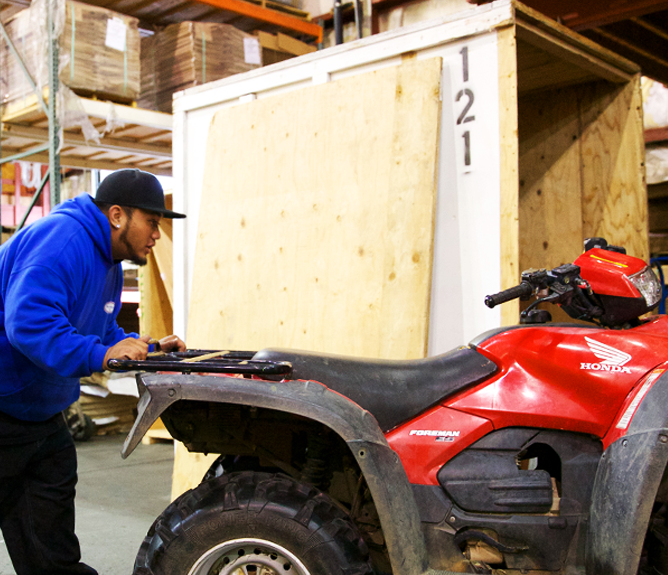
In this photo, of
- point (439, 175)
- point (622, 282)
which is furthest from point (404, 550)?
point (439, 175)

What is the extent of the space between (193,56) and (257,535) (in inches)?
198

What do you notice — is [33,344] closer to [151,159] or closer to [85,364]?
[85,364]

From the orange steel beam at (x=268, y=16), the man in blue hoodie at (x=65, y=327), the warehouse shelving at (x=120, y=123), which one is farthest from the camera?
the orange steel beam at (x=268, y=16)

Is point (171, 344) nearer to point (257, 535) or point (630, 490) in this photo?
point (257, 535)

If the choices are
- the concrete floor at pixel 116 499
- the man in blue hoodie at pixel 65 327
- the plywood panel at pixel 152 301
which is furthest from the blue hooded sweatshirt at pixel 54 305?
the plywood panel at pixel 152 301

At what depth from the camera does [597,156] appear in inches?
166

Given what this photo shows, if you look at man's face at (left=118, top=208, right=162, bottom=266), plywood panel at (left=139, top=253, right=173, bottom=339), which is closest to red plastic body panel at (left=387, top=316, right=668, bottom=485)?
man's face at (left=118, top=208, right=162, bottom=266)

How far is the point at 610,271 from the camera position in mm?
2285

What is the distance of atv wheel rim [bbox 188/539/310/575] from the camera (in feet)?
6.76

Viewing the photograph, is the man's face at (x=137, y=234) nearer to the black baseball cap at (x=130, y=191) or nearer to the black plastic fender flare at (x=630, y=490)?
the black baseball cap at (x=130, y=191)

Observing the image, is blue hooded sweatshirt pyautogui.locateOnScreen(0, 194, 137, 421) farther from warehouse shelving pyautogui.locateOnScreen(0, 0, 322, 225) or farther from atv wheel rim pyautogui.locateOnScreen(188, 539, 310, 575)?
warehouse shelving pyautogui.locateOnScreen(0, 0, 322, 225)

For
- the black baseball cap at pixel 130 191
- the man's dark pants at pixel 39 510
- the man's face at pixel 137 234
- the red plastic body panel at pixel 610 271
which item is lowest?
the man's dark pants at pixel 39 510

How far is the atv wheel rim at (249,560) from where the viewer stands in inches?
81.1

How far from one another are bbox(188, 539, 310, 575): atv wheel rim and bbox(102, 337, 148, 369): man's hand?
0.69 meters
